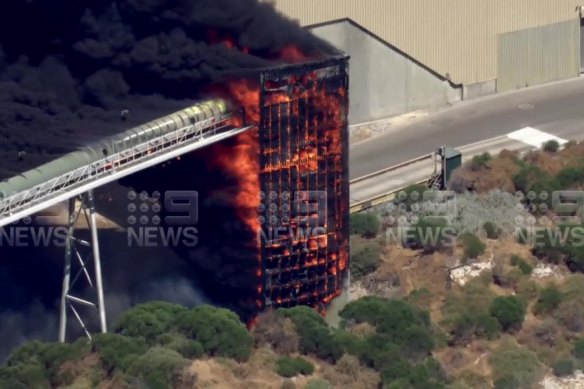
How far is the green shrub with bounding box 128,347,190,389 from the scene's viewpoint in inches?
2466

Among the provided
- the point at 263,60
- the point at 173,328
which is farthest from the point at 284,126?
the point at 173,328

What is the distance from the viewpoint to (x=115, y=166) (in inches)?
2635

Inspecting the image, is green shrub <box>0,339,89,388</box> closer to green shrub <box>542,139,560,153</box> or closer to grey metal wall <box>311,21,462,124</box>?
grey metal wall <box>311,21,462,124</box>

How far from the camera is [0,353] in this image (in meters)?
68.8

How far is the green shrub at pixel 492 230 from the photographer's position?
76.3 meters

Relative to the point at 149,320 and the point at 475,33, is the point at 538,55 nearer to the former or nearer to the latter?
the point at 475,33

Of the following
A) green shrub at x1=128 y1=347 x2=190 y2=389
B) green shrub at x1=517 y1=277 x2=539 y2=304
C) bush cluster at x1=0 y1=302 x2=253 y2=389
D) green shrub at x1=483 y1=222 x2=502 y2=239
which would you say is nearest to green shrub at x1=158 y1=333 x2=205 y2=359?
bush cluster at x1=0 y1=302 x2=253 y2=389

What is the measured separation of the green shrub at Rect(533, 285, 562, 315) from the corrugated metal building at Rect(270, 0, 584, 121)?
606 inches

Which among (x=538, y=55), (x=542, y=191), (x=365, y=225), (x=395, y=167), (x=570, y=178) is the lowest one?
(x=365, y=225)

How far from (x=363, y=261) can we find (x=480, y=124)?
1342cm

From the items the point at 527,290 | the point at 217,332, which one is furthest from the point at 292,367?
the point at 527,290

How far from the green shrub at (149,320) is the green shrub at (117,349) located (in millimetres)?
770

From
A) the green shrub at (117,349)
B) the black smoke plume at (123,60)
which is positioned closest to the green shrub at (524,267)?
the black smoke plume at (123,60)

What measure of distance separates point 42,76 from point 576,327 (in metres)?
17.3
